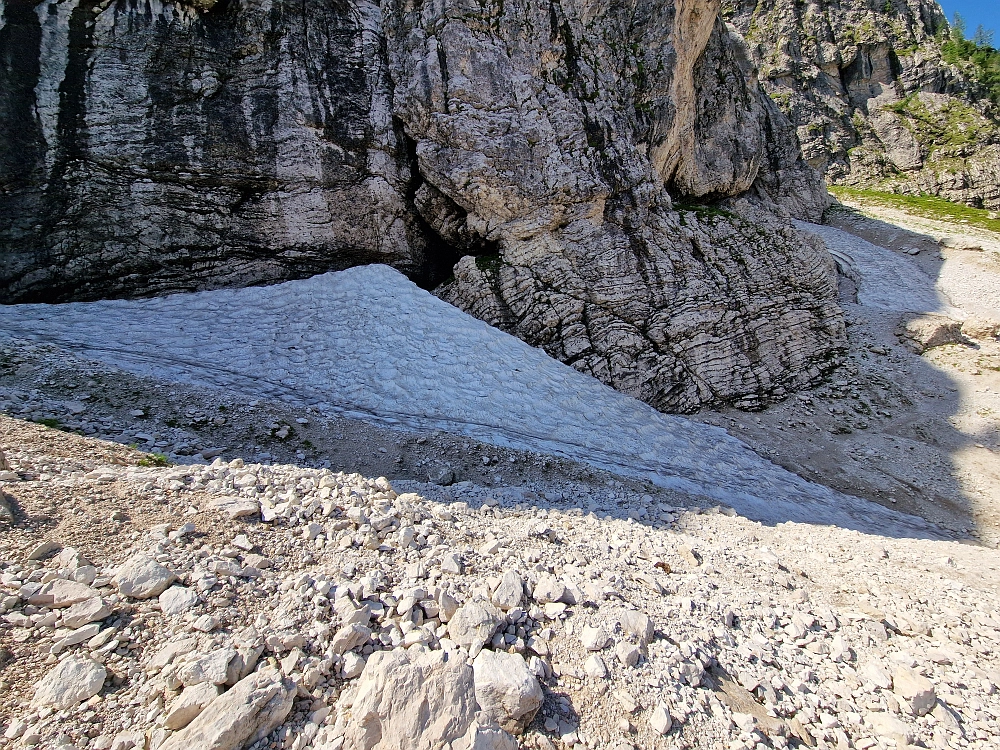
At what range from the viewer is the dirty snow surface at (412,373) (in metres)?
10.1

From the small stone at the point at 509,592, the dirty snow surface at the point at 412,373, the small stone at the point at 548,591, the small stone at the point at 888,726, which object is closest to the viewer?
the small stone at the point at 888,726

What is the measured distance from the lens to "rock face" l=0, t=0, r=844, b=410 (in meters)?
13.6

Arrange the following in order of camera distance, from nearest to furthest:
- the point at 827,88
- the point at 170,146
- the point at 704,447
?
1. the point at 704,447
2. the point at 170,146
3. the point at 827,88

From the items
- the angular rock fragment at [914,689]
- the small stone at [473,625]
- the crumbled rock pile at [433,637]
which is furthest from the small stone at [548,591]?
the angular rock fragment at [914,689]

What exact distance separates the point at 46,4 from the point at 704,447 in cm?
2210

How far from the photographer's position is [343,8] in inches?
614

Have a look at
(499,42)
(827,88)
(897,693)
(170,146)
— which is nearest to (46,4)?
(170,146)

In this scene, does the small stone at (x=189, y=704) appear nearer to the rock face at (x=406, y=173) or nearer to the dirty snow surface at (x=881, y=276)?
the rock face at (x=406, y=173)

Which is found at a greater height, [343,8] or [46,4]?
[343,8]

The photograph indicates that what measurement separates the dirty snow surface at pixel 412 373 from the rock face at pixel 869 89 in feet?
149

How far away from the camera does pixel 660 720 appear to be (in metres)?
3.48

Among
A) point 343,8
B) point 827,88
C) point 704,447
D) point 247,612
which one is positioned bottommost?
point 704,447

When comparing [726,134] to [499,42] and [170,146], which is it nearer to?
[499,42]

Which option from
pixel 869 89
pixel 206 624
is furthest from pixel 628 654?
pixel 869 89
